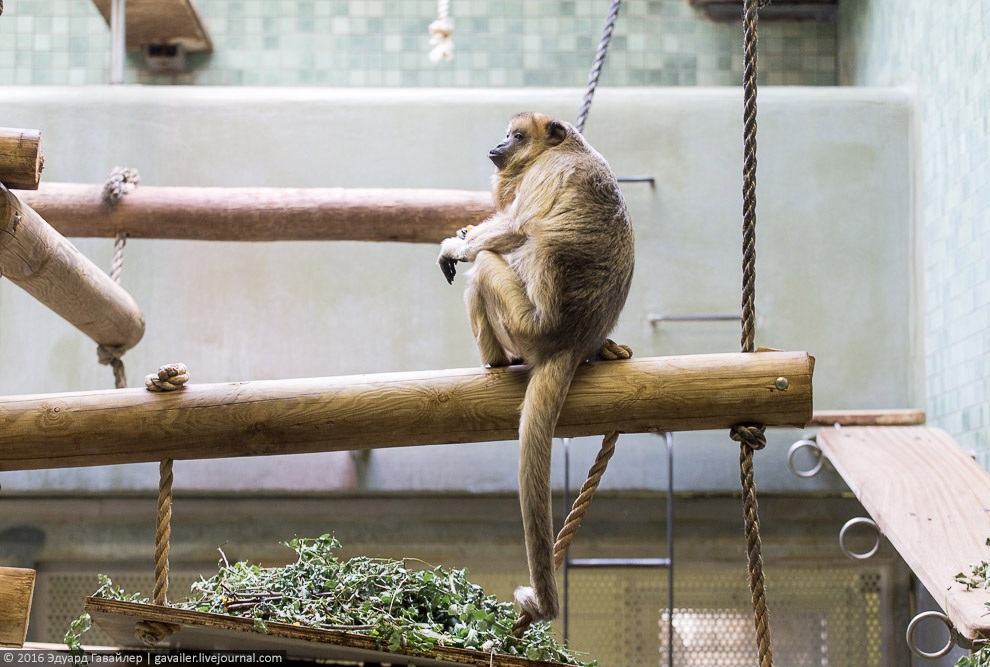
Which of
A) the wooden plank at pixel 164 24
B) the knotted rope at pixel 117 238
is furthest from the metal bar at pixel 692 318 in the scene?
the wooden plank at pixel 164 24

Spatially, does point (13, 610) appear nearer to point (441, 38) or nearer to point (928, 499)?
point (928, 499)

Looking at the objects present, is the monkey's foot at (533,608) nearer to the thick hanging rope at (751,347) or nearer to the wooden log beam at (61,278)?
the thick hanging rope at (751,347)

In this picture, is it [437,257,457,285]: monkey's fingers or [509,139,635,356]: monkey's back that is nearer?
[509,139,635,356]: monkey's back

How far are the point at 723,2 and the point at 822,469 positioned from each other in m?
3.41

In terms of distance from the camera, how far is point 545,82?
21.7ft

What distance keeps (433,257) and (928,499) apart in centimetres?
258

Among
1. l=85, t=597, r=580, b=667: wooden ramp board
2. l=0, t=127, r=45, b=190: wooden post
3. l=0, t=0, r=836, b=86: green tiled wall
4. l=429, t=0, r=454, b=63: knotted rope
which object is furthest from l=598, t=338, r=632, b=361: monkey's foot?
l=0, t=0, r=836, b=86: green tiled wall

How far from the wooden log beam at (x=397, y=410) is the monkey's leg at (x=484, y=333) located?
0.08 meters

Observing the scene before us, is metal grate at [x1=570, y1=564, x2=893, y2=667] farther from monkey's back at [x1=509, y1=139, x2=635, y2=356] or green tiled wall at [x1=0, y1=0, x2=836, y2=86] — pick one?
green tiled wall at [x1=0, y1=0, x2=836, y2=86]

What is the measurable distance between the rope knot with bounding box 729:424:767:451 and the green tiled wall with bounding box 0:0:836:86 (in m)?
4.55

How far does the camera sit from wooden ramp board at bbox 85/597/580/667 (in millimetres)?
2186

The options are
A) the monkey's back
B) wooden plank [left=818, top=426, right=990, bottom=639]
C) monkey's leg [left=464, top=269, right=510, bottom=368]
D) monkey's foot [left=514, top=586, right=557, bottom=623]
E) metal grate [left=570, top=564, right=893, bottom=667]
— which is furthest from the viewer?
metal grate [left=570, top=564, right=893, bottom=667]

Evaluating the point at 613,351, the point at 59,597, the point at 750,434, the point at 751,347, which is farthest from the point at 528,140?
the point at 59,597

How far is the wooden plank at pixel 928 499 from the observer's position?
3076mm
